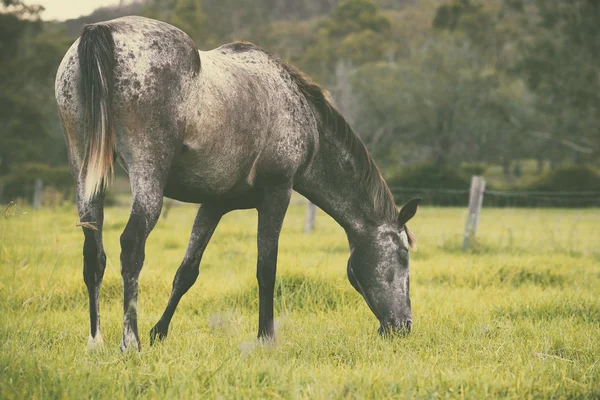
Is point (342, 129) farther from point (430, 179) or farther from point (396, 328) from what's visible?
point (430, 179)

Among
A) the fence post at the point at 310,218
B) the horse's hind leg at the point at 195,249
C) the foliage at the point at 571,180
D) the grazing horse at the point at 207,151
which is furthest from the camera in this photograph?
the foliage at the point at 571,180

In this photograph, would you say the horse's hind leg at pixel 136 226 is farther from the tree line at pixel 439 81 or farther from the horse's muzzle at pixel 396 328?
the tree line at pixel 439 81

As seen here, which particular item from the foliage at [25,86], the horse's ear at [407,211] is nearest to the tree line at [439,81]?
the foliage at [25,86]

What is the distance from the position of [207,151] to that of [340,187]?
59.5 inches

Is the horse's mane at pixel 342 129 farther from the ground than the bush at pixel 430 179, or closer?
farther from the ground

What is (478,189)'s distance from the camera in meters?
11.1

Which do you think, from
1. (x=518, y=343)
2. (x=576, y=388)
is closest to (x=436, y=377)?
(x=576, y=388)

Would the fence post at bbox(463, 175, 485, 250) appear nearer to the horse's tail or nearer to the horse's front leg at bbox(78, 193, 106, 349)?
the horse's front leg at bbox(78, 193, 106, 349)

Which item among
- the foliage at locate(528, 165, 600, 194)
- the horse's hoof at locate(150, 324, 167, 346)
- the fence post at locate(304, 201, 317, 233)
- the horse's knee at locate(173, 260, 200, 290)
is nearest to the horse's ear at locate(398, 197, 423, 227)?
the horse's knee at locate(173, 260, 200, 290)

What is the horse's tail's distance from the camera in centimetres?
338

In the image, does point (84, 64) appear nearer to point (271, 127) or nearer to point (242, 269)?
point (271, 127)

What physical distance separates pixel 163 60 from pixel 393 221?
2432 mm

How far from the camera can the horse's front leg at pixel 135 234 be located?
11.6ft

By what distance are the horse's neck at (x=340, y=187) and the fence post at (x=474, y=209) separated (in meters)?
5.96
